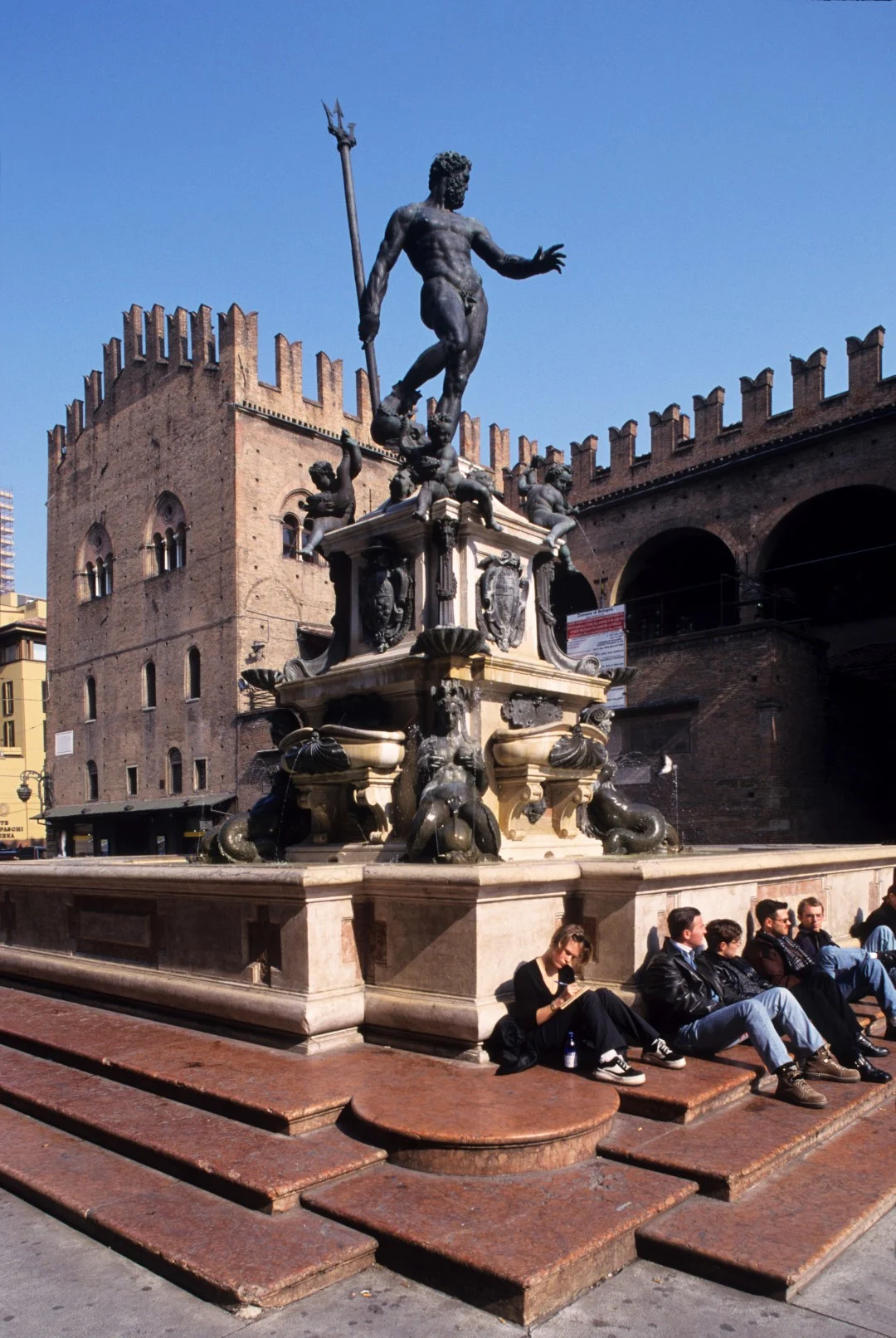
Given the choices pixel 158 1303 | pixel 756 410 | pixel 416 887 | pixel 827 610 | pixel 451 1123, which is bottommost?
pixel 158 1303

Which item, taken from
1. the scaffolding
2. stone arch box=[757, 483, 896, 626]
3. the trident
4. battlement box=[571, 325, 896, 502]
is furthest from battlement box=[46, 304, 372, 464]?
the scaffolding

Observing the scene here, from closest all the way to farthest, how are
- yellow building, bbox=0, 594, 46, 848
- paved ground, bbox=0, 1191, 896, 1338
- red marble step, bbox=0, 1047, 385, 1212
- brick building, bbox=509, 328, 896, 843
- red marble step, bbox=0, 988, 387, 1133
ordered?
1. paved ground, bbox=0, 1191, 896, 1338
2. red marble step, bbox=0, 1047, 385, 1212
3. red marble step, bbox=0, 988, 387, 1133
4. brick building, bbox=509, 328, 896, 843
5. yellow building, bbox=0, 594, 46, 848

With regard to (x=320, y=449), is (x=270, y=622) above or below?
below

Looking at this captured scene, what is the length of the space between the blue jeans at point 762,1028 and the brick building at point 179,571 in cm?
3116

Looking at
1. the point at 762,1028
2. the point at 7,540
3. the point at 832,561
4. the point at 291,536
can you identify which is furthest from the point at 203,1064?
the point at 7,540

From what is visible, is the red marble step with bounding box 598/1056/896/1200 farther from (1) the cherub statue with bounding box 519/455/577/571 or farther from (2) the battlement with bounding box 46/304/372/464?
(2) the battlement with bounding box 46/304/372/464

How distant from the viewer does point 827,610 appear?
110 feet

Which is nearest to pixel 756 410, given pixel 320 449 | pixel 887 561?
pixel 887 561

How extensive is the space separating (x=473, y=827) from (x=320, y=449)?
35948 millimetres

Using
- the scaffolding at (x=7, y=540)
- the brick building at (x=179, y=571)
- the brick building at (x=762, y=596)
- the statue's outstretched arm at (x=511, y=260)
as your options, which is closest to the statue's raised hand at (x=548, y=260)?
the statue's outstretched arm at (x=511, y=260)

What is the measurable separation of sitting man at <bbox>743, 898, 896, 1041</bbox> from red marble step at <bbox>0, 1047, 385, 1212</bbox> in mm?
2659

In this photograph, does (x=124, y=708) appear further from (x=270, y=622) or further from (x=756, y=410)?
(x=756, y=410)

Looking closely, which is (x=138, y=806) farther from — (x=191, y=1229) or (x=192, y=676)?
(x=191, y=1229)

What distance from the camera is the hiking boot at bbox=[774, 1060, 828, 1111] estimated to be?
185 inches
